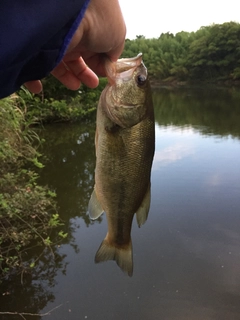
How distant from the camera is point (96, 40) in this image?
125 centimetres

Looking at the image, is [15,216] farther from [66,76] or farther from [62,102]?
[62,102]

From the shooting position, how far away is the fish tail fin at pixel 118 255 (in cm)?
185

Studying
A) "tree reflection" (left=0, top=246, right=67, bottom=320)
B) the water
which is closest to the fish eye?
the water

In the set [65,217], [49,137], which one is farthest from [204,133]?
[65,217]

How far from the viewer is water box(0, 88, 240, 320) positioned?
14.5 feet

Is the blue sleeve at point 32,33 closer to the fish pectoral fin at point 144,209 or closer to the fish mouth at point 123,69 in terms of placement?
the fish mouth at point 123,69

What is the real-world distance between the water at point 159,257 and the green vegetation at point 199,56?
1690 inches

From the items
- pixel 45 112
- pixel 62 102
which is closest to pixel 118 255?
pixel 45 112

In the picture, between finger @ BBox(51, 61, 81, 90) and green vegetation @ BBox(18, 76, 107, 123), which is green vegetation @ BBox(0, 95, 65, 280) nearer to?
finger @ BBox(51, 61, 81, 90)


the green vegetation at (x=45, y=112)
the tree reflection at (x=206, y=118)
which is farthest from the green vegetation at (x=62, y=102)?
the tree reflection at (x=206, y=118)

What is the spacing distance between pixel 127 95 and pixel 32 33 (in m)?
0.83

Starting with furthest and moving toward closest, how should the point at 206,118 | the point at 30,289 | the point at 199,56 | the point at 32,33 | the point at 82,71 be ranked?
the point at 199,56, the point at 206,118, the point at 30,289, the point at 82,71, the point at 32,33

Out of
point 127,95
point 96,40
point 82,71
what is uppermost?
point 96,40

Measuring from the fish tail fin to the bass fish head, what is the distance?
67 cm
